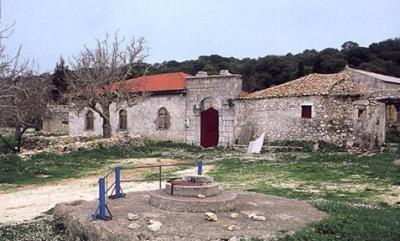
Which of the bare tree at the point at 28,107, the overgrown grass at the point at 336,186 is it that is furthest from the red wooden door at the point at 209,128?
the bare tree at the point at 28,107

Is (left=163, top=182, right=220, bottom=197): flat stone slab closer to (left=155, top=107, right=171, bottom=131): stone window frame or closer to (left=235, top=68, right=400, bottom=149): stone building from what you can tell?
(left=235, top=68, right=400, bottom=149): stone building

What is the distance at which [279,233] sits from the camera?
286 inches

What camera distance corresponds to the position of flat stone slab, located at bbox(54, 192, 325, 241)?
705 cm

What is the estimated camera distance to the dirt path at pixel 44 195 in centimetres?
1049

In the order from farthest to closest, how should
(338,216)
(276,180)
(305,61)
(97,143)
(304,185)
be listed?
(305,61)
(97,143)
(276,180)
(304,185)
(338,216)

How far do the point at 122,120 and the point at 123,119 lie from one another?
0.42 ft

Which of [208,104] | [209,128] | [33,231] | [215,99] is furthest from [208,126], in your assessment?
[33,231]

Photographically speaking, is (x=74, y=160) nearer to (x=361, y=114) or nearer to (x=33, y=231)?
(x=33, y=231)

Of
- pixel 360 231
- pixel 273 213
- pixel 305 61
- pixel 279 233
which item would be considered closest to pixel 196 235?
pixel 279 233

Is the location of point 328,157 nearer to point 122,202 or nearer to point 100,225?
point 122,202

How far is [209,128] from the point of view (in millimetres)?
28344

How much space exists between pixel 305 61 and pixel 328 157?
81.2 feet

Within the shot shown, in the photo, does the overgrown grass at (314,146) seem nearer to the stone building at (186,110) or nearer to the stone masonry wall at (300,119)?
the stone masonry wall at (300,119)

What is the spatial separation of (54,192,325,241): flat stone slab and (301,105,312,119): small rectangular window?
14.6m
